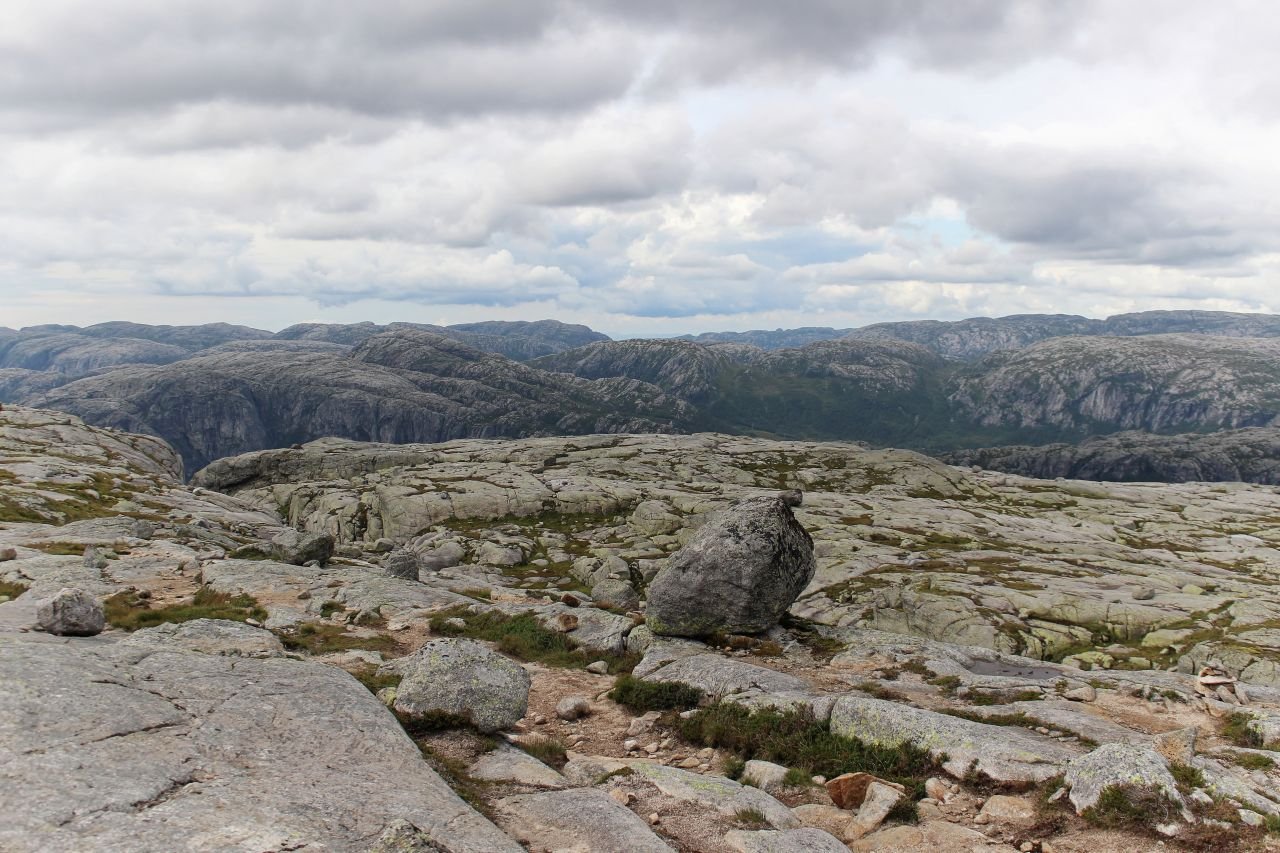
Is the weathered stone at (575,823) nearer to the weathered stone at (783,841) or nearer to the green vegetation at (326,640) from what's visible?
the weathered stone at (783,841)

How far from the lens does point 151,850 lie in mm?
8969

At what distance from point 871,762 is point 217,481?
20131 cm

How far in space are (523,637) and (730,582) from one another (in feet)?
36.9

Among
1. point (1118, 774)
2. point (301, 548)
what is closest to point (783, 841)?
point (1118, 774)

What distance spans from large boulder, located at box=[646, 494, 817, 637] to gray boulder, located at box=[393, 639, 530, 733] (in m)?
13.5

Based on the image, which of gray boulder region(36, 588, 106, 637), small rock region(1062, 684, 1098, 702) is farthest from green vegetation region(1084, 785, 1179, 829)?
gray boulder region(36, 588, 106, 637)

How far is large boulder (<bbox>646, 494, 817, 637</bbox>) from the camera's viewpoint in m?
32.4

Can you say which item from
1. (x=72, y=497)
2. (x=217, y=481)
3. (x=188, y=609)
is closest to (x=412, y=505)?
(x=72, y=497)

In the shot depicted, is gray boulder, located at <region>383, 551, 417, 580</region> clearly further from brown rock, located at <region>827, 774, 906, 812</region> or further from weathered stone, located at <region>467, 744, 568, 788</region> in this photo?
brown rock, located at <region>827, 774, 906, 812</region>

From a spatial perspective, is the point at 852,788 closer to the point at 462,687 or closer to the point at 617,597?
the point at 462,687

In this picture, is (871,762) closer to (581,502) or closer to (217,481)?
(581,502)

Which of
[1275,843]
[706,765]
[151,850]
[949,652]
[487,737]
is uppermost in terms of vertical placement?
[151,850]

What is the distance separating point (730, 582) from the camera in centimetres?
3272

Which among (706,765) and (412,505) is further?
(412,505)
